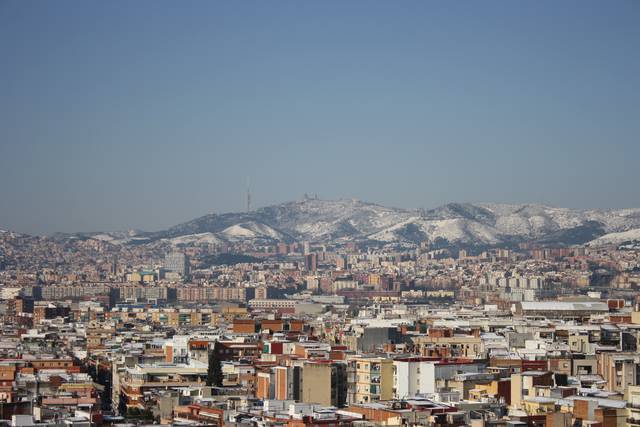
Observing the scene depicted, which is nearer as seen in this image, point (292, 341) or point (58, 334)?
point (292, 341)

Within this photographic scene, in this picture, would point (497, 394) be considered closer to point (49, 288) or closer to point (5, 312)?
point (5, 312)

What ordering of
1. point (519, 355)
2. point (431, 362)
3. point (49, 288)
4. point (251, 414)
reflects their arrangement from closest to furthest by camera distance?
point (251, 414)
point (431, 362)
point (519, 355)
point (49, 288)

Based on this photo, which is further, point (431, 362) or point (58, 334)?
point (58, 334)

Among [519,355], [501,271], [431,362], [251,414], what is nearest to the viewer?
[251,414]

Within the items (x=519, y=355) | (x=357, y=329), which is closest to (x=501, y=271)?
(x=357, y=329)

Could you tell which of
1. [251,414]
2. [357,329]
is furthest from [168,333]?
[251,414]

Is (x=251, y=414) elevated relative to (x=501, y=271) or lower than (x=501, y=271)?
lower

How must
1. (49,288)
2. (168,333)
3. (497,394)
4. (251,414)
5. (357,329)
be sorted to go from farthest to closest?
(49,288), (168,333), (357,329), (497,394), (251,414)

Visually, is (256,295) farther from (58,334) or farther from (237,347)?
(237,347)

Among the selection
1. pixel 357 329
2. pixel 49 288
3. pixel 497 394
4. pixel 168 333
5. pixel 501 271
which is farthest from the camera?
pixel 501 271
